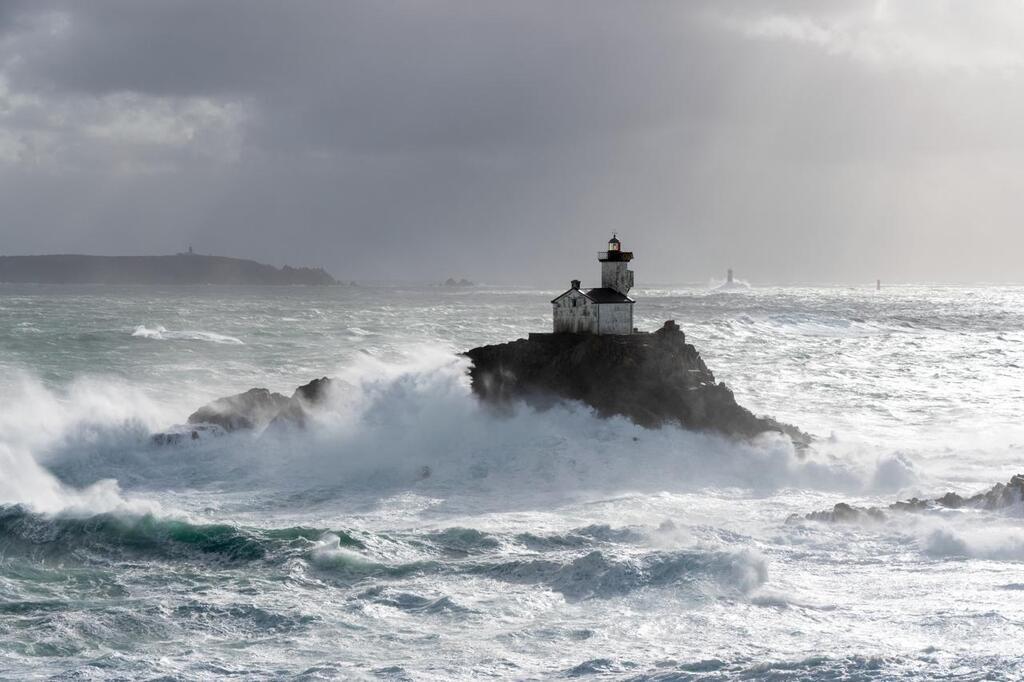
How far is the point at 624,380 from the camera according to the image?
32.4 meters

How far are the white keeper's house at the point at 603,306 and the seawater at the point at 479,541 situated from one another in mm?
3629

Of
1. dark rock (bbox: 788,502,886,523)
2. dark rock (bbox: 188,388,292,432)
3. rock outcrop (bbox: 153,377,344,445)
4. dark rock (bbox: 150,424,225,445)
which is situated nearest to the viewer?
dark rock (bbox: 788,502,886,523)

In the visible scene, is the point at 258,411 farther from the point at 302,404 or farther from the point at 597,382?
the point at 597,382

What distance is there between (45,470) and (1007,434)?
31.8 m

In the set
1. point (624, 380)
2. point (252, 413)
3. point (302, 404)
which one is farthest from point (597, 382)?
point (252, 413)

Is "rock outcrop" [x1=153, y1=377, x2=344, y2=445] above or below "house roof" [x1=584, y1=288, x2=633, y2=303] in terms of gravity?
below

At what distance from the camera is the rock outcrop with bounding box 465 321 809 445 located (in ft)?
104

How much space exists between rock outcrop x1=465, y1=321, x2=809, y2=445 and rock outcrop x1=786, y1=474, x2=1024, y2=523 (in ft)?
22.7

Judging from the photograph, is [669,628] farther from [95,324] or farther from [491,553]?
[95,324]

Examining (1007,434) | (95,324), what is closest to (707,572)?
(1007,434)

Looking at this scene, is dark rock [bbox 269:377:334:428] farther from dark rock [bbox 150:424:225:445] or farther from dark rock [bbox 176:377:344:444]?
dark rock [bbox 150:424:225:445]

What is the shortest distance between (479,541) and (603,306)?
13.5 metres

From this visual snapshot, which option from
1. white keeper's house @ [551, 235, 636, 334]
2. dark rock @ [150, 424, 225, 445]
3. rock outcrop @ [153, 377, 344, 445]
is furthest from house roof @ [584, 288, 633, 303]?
dark rock @ [150, 424, 225, 445]

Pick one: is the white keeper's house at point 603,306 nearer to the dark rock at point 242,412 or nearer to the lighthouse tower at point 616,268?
the lighthouse tower at point 616,268
